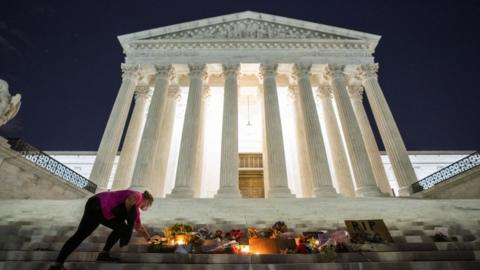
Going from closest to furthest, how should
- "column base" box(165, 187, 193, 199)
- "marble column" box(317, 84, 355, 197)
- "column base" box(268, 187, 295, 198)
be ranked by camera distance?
"column base" box(268, 187, 295, 198), "column base" box(165, 187, 193, 199), "marble column" box(317, 84, 355, 197)

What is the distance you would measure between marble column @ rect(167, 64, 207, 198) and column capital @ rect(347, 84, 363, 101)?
1420 centimetres

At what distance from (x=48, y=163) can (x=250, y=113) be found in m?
19.1

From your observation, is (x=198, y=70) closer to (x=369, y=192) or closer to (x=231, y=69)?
(x=231, y=69)

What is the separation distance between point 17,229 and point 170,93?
712 inches

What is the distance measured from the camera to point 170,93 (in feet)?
80.9

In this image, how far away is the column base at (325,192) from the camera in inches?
660

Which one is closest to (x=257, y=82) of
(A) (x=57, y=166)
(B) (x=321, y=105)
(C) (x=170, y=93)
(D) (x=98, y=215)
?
(B) (x=321, y=105)

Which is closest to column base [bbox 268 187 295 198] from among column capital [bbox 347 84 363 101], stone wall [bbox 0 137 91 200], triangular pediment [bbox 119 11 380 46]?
stone wall [bbox 0 137 91 200]

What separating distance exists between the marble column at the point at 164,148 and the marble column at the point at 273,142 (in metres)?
8.39

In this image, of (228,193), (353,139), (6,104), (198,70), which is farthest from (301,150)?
(6,104)

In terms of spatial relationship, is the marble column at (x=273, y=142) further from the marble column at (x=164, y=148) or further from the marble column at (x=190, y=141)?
the marble column at (x=164, y=148)

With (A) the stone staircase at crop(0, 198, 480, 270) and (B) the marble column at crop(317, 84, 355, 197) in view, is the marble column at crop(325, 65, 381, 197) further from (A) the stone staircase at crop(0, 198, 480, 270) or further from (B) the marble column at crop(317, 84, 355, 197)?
(A) the stone staircase at crop(0, 198, 480, 270)

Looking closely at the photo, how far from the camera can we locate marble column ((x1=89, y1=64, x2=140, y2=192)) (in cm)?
1830

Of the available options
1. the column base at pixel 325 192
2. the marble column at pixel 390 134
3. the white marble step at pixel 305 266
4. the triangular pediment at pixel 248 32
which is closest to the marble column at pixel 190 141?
the triangular pediment at pixel 248 32
